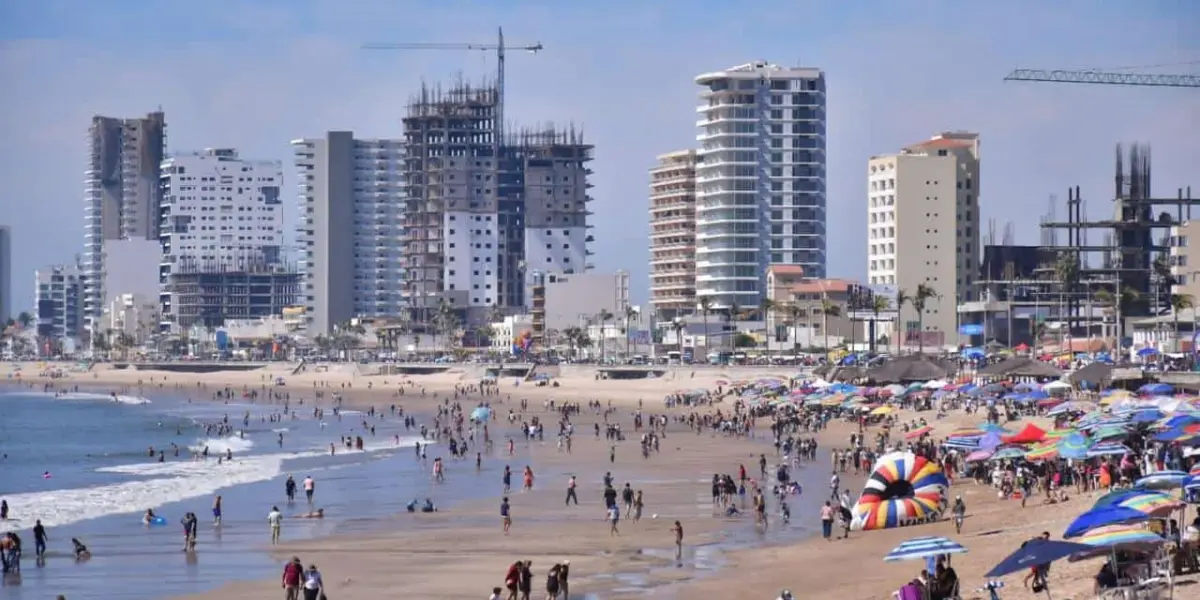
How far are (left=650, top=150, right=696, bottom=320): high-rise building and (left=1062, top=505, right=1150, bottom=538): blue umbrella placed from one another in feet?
519

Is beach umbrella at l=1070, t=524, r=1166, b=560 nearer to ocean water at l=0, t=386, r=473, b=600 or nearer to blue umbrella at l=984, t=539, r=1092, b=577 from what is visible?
blue umbrella at l=984, t=539, r=1092, b=577

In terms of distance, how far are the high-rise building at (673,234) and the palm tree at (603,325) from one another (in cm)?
677

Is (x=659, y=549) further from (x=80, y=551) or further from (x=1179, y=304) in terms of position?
(x=1179, y=304)

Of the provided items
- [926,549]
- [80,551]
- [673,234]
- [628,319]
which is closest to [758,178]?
[673,234]

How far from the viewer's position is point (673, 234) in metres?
188

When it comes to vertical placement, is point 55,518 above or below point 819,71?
below

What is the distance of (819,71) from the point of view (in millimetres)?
171000

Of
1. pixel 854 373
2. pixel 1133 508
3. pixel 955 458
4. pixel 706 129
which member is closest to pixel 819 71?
pixel 706 129

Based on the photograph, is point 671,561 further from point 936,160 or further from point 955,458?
point 936,160

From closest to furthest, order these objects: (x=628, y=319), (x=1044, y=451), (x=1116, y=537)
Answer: (x=1116, y=537) → (x=1044, y=451) → (x=628, y=319)

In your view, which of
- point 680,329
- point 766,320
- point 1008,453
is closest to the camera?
point 1008,453

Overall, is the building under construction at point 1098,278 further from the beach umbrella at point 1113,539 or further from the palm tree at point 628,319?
the beach umbrella at point 1113,539

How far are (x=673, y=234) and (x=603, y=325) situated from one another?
80.5ft

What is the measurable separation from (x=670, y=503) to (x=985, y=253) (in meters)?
90.3
